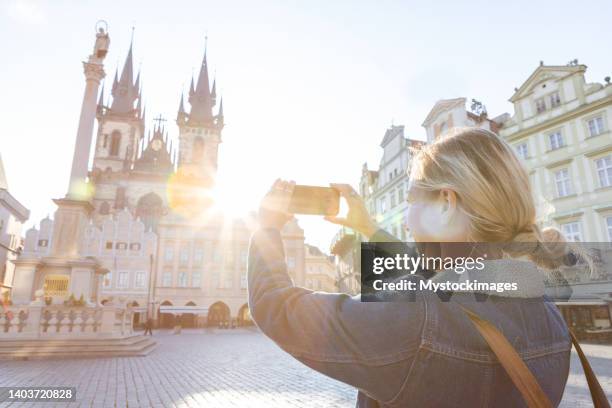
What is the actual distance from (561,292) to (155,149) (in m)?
75.2

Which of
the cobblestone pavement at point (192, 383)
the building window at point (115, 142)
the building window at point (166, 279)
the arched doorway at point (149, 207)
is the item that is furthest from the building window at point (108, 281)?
the cobblestone pavement at point (192, 383)

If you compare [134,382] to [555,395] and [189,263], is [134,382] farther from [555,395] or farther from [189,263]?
[189,263]

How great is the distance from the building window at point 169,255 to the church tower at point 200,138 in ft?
55.6

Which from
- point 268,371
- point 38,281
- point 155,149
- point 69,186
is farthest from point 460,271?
point 155,149

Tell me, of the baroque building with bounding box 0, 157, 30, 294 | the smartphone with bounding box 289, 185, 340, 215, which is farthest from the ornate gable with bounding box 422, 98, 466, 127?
the baroque building with bounding box 0, 157, 30, 294

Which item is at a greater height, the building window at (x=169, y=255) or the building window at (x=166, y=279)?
the building window at (x=169, y=255)

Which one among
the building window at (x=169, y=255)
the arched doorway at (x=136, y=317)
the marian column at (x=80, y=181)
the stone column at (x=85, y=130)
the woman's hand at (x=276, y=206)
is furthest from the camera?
the building window at (x=169, y=255)

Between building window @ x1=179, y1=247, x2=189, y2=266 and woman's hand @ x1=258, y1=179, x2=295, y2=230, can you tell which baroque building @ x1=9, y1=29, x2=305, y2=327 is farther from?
woman's hand @ x1=258, y1=179, x2=295, y2=230

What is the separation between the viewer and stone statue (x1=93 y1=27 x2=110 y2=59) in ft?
61.2

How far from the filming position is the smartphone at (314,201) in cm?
132

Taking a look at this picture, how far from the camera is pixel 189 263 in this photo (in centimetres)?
4203

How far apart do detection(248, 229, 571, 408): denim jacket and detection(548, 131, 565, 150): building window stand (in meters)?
22.0

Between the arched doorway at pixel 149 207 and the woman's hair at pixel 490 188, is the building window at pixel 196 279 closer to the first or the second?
the arched doorway at pixel 149 207

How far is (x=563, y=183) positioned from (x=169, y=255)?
1388 inches
